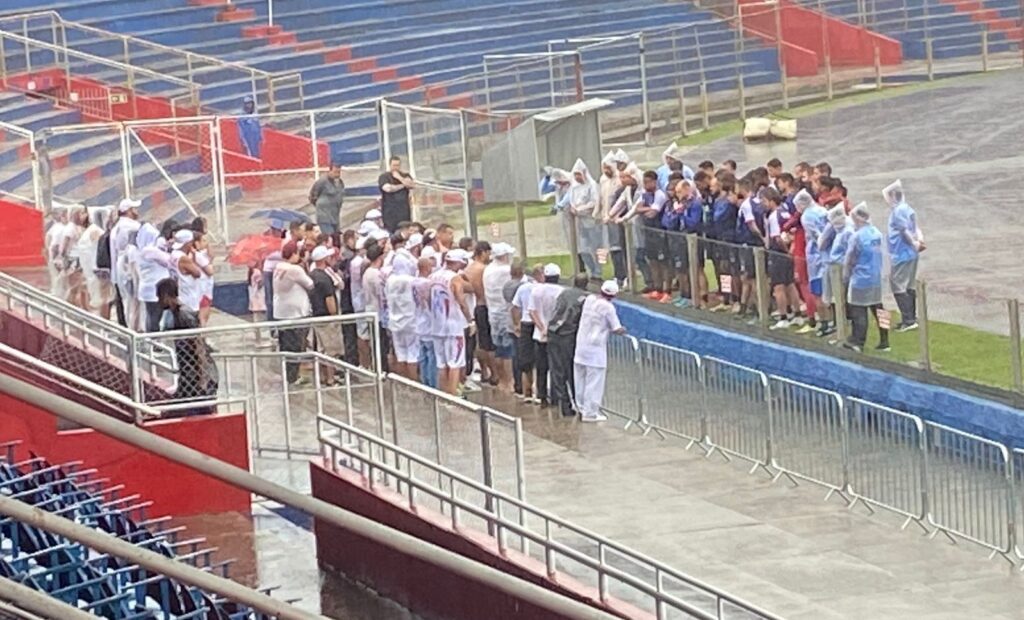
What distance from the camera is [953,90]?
126 feet

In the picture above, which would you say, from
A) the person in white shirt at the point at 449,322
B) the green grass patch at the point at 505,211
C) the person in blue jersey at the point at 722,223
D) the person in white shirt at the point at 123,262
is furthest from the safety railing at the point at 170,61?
the person in white shirt at the point at 449,322

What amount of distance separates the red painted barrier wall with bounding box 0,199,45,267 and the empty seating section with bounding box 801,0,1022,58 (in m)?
17.6

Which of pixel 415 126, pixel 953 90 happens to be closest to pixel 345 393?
pixel 415 126

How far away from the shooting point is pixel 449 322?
20.5m

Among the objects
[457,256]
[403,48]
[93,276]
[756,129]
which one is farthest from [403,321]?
[403,48]

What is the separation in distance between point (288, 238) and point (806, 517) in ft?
27.6

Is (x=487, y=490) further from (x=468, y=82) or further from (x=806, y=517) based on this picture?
(x=468, y=82)

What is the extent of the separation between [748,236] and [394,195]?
5675 millimetres

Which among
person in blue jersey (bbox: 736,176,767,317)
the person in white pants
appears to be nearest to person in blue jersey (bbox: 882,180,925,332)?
person in blue jersey (bbox: 736,176,767,317)

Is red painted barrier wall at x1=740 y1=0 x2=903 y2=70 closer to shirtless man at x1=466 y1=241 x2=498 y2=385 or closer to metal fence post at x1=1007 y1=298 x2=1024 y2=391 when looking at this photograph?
shirtless man at x1=466 y1=241 x2=498 y2=385

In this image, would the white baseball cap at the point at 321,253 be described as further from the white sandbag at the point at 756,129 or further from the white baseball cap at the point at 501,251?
the white sandbag at the point at 756,129

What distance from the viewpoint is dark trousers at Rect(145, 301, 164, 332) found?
2117 cm

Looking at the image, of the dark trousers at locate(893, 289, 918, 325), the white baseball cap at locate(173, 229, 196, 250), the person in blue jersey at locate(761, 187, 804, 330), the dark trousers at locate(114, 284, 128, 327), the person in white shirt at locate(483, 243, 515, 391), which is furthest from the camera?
the dark trousers at locate(114, 284, 128, 327)

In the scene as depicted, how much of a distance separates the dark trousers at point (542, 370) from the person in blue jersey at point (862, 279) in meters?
2.86
